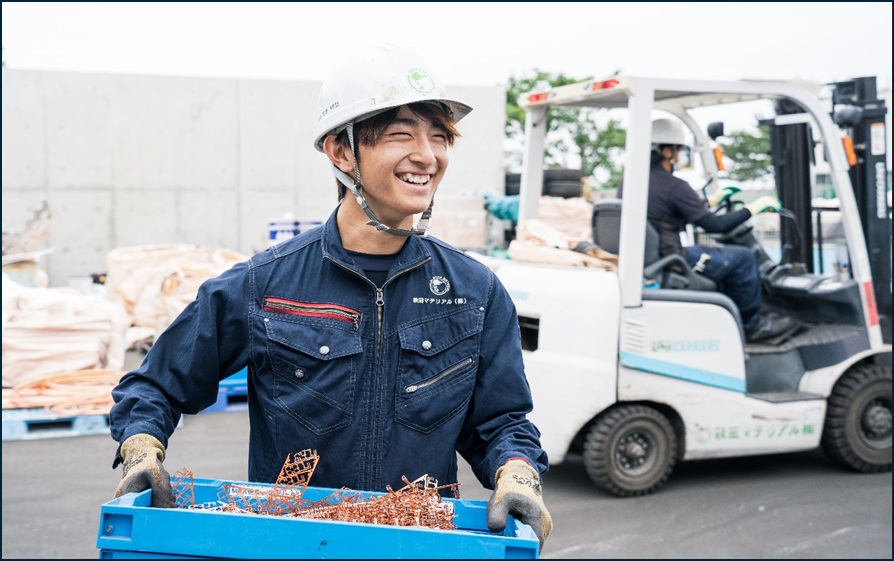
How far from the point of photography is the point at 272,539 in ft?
5.75

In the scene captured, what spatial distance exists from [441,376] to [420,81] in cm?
72

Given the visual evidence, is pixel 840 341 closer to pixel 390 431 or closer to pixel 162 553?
pixel 390 431

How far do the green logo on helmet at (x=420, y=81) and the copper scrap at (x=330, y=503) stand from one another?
35.7 inches

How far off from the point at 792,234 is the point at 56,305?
20.3 ft

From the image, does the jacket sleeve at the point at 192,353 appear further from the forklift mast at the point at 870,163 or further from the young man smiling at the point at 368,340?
the forklift mast at the point at 870,163

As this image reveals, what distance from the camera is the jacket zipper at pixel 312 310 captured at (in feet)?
7.45

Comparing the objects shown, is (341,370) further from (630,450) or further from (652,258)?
(652,258)

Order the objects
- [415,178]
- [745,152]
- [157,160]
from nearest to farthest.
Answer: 1. [415,178]
2. [157,160]
3. [745,152]

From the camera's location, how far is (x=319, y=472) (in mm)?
2271

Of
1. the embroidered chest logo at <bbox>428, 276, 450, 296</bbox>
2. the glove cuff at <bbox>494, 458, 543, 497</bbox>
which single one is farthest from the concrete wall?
the glove cuff at <bbox>494, 458, 543, 497</bbox>

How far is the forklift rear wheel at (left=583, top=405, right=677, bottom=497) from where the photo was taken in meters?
6.04

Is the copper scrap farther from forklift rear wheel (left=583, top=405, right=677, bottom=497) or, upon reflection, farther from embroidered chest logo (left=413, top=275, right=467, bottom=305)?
forklift rear wheel (left=583, top=405, right=677, bottom=497)

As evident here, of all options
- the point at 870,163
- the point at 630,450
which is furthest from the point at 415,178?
the point at 870,163

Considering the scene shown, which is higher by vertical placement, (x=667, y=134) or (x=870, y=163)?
(x=667, y=134)
